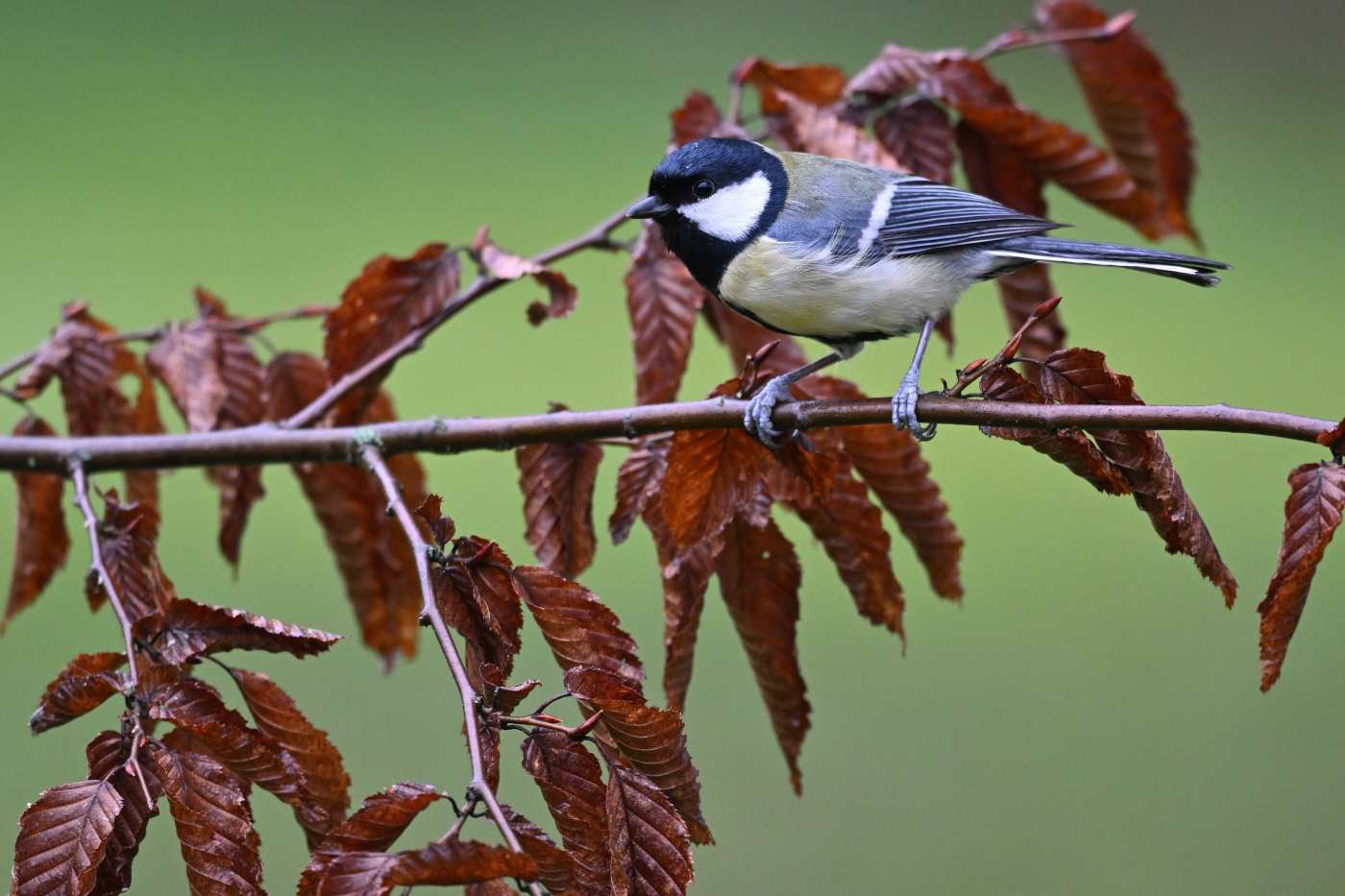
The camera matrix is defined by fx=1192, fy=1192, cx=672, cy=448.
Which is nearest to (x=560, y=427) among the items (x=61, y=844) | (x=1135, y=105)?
(x=61, y=844)

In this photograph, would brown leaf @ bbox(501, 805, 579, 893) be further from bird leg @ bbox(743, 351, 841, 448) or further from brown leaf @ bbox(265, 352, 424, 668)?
brown leaf @ bbox(265, 352, 424, 668)

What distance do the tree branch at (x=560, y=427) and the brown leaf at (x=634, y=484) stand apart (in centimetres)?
6

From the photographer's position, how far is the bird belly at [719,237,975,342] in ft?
4.31

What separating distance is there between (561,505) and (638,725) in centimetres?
40

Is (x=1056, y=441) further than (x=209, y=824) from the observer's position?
Yes

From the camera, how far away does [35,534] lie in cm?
137

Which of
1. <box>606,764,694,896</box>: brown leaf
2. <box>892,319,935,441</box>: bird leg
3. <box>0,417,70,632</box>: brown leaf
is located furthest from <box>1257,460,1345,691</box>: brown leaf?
<box>0,417,70,632</box>: brown leaf

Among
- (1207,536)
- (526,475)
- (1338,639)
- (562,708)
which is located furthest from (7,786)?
(1338,639)

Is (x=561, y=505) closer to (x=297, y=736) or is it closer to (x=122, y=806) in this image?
(x=297, y=736)

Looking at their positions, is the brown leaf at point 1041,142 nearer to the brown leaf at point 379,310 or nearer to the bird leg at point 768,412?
the bird leg at point 768,412

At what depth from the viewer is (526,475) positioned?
118 centimetres

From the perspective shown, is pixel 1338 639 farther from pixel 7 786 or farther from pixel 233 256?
pixel 233 256

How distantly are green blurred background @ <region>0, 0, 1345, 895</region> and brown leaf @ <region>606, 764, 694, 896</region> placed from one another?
6.50ft

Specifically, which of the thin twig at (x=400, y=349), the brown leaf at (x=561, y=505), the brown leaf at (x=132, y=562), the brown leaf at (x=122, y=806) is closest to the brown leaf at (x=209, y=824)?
the brown leaf at (x=122, y=806)
